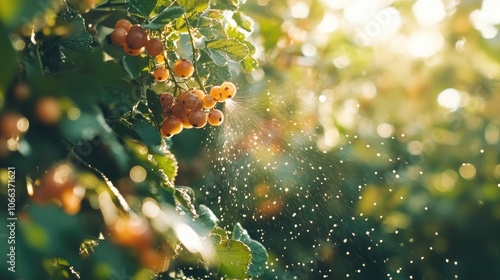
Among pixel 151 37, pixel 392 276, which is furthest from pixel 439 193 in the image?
pixel 151 37

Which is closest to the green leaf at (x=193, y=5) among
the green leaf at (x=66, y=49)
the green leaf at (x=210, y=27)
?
the green leaf at (x=210, y=27)

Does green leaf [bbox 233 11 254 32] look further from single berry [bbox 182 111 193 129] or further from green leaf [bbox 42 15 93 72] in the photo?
green leaf [bbox 42 15 93 72]

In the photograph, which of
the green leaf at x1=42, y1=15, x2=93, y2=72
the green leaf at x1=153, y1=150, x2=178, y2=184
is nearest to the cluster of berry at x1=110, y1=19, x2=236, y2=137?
the green leaf at x1=42, y1=15, x2=93, y2=72

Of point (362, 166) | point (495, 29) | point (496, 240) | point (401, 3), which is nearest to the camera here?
point (495, 29)

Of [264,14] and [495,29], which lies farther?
[264,14]

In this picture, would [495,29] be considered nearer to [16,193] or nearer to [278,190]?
[278,190]

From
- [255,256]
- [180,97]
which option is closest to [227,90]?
[180,97]

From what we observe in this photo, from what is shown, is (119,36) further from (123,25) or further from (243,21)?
(243,21)
